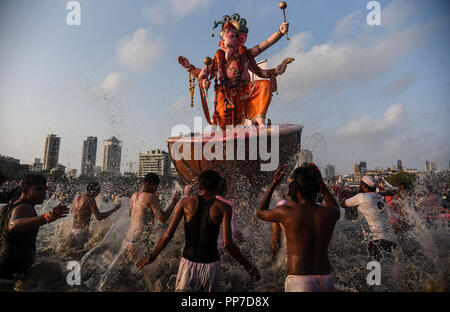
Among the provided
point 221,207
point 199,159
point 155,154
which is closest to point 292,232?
point 221,207

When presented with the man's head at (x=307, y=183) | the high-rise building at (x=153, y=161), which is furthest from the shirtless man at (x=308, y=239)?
the high-rise building at (x=153, y=161)

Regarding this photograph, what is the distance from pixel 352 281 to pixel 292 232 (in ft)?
6.78

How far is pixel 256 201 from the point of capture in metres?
5.08

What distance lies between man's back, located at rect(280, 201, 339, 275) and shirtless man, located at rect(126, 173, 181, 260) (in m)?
1.89

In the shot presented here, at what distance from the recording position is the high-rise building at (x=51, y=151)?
48312 millimetres

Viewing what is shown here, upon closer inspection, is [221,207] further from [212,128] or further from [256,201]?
[212,128]

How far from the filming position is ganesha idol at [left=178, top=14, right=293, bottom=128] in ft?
17.4

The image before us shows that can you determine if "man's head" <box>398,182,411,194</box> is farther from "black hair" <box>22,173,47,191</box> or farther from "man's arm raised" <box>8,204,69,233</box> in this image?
"black hair" <box>22,173,47,191</box>

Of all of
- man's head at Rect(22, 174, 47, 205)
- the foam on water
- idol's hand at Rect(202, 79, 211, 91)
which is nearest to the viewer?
man's head at Rect(22, 174, 47, 205)

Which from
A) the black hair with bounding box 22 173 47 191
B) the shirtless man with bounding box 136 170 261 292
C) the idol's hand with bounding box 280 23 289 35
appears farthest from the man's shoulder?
the idol's hand with bounding box 280 23 289 35

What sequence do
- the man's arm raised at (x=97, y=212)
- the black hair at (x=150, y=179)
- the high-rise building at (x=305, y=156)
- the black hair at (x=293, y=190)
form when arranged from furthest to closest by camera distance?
1. the high-rise building at (x=305, y=156)
2. the man's arm raised at (x=97, y=212)
3. the black hair at (x=150, y=179)
4. the black hair at (x=293, y=190)

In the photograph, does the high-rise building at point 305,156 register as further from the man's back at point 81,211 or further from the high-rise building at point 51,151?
the high-rise building at point 51,151

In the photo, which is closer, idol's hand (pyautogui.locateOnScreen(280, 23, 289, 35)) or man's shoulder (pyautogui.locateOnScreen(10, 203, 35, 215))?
man's shoulder (pyautogui.locateOnScreen(10, 203, 35, 215))

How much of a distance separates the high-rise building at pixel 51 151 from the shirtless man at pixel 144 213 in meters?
52.8
